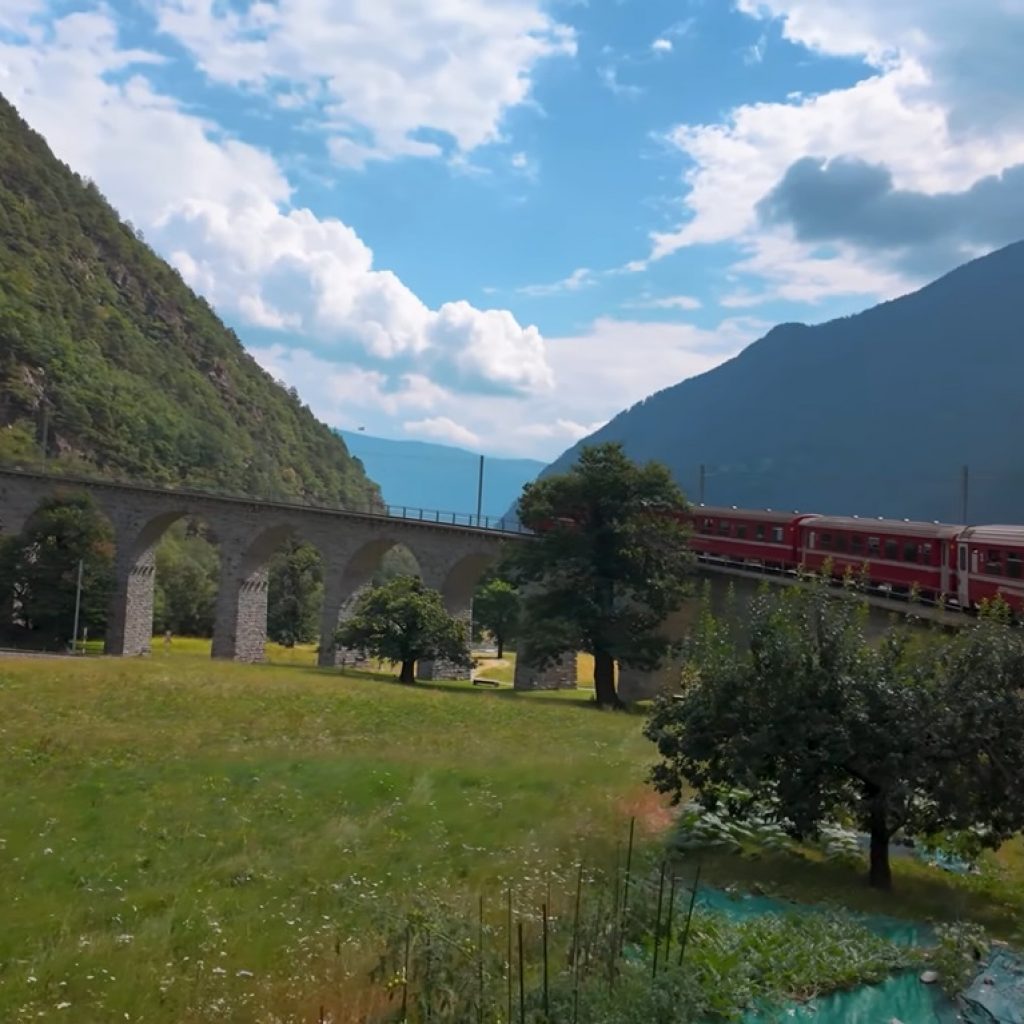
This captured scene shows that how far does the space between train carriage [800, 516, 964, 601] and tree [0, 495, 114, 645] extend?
114 ft

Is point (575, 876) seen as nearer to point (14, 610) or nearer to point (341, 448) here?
point (14, 610)

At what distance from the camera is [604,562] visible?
33000mm

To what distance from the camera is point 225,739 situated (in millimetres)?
20031

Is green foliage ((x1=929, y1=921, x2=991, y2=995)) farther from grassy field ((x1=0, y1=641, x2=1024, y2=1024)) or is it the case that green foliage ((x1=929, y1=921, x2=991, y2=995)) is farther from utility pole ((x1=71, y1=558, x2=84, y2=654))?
utility pole ((x1=71, y1=558, x2=84, y2=654))

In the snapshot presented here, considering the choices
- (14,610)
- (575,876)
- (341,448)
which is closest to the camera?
(575,876)

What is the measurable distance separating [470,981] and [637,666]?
83.7 feet

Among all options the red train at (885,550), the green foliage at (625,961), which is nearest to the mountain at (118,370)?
the red train at (885,550)

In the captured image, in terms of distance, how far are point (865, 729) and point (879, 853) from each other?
1.80 metres

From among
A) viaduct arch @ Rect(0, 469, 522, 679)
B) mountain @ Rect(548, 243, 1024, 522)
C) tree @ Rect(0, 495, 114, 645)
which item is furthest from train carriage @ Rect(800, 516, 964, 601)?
mountain @ Rect(548, 243, 1024, 522)

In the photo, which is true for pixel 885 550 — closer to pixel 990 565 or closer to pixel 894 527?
pixel 894 527

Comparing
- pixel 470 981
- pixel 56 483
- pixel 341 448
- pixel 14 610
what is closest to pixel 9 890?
pixel 470 981

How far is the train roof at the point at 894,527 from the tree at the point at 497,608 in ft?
114

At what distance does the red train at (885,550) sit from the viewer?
2277cm

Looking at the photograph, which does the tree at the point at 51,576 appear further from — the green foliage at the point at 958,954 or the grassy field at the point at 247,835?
the green foliage at the point at 958,954
